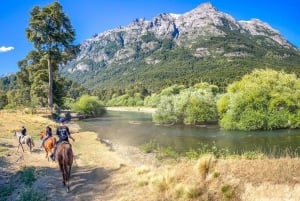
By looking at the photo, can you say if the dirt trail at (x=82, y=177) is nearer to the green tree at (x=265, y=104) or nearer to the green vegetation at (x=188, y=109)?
the green tree at (x=265, y=104)

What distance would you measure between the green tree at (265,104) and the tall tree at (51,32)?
2820 cm

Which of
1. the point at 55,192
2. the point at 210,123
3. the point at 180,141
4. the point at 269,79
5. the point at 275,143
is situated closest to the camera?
A: the point at 55,192

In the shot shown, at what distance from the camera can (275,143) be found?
39.7m

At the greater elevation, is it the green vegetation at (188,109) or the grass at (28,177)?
the green vegetation at (188,109)

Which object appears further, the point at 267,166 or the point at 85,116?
the point at 85,116

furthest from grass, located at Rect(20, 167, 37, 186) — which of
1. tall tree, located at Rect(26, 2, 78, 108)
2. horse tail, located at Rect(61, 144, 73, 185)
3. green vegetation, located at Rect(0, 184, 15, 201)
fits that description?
tall tree, located at Rect(26, 2, 78, 108)

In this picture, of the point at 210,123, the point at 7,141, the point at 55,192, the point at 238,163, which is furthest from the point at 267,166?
the point at 210,123

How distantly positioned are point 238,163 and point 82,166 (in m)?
9.90

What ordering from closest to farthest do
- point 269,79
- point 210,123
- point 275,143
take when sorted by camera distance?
point 275,143 < point 269,79 < point 210,123

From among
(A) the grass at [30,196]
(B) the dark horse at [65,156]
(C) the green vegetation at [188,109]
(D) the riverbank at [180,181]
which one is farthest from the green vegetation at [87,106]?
(A) the grass at [30,196]

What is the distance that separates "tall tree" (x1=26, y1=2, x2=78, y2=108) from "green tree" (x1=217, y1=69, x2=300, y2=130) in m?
28.2

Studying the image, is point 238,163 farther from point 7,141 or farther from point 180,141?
point 180,141

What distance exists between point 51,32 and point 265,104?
120 ft

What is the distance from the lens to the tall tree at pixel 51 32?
5362 cm
